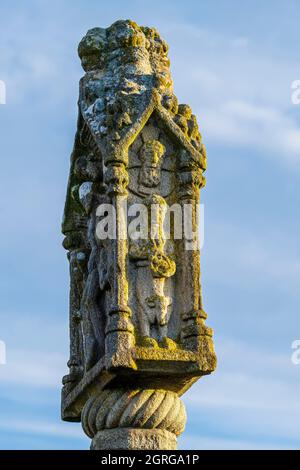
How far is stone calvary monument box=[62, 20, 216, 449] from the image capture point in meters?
14.6

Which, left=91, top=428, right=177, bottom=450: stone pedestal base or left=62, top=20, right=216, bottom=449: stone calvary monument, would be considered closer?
left=91, top=428, right=177, bottom=450: stone pedestal base

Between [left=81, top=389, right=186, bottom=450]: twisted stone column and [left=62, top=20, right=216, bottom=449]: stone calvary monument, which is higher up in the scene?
[left=62, top=20, right=216, bottom=449]: stone calvary monument

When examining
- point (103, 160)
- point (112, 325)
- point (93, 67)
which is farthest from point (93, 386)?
point (93, 67)

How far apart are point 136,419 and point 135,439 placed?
0.22 metres

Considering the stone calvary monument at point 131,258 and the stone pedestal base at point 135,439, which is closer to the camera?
the stone pedestal base at point 135,439

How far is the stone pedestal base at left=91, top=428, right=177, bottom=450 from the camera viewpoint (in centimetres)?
1445

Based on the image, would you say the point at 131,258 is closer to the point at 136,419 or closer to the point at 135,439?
the point at 136,419

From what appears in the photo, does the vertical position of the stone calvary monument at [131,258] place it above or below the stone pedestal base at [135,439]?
above

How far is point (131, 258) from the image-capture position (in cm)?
1502

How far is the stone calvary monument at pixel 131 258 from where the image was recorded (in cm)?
1459

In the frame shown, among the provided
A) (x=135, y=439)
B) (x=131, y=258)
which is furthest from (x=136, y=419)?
(x=131, y=258)

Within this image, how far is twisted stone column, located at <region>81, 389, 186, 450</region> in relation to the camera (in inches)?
571

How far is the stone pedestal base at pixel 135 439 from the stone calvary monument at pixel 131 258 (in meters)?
0.01
